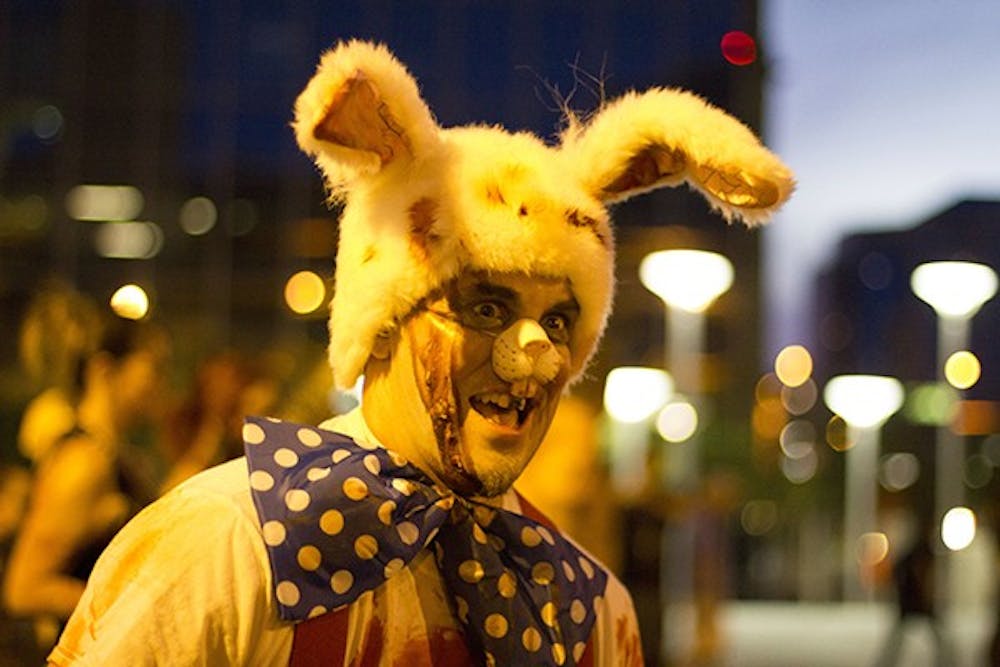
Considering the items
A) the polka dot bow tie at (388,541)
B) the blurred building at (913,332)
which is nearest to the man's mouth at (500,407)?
the polka dot bow tie at (388,541)

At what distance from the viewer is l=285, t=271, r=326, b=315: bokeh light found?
19.9 metres

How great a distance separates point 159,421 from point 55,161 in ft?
64.2

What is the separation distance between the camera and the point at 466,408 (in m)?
2.26

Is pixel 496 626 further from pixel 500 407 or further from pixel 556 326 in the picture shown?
pixel 556 326

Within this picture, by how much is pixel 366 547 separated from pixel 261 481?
15 centimetres

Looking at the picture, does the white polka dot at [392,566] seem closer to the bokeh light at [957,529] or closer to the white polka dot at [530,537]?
the white polka dot at [530,537]

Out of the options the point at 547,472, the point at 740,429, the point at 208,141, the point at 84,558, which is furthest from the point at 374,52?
the point at 740,429

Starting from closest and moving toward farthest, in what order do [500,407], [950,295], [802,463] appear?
[500,407] → [950,295] → [802,463]

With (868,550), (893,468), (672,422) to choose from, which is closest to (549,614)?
(868,550)

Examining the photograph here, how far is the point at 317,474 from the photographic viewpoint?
217 cm

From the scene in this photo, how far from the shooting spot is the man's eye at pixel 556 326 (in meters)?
2.35

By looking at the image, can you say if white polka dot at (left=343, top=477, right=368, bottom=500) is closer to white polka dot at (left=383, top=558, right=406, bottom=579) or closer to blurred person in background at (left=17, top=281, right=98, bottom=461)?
white polka dot at (left=383, top=558, right=406, bottom=579)

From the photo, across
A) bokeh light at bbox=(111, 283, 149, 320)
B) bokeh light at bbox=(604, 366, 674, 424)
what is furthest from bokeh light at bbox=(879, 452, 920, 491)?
bokeh light at bbox=(111, 283, 149, 320)

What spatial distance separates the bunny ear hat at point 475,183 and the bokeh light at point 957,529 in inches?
619
